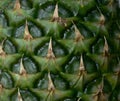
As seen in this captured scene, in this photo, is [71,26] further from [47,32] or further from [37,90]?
[37,90]

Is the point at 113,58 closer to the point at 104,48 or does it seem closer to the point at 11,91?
the point at 104,48

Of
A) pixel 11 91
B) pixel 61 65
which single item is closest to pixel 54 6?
pixel 61 65

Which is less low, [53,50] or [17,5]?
[17,5]

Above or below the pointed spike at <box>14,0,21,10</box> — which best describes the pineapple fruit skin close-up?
below

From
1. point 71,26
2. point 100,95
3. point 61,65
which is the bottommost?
point 100,95

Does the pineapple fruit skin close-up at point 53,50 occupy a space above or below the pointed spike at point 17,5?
below

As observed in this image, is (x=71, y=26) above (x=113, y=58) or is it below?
above

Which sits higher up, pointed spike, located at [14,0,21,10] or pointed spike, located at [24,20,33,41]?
pointed spike, located at [14,0,21,10]
